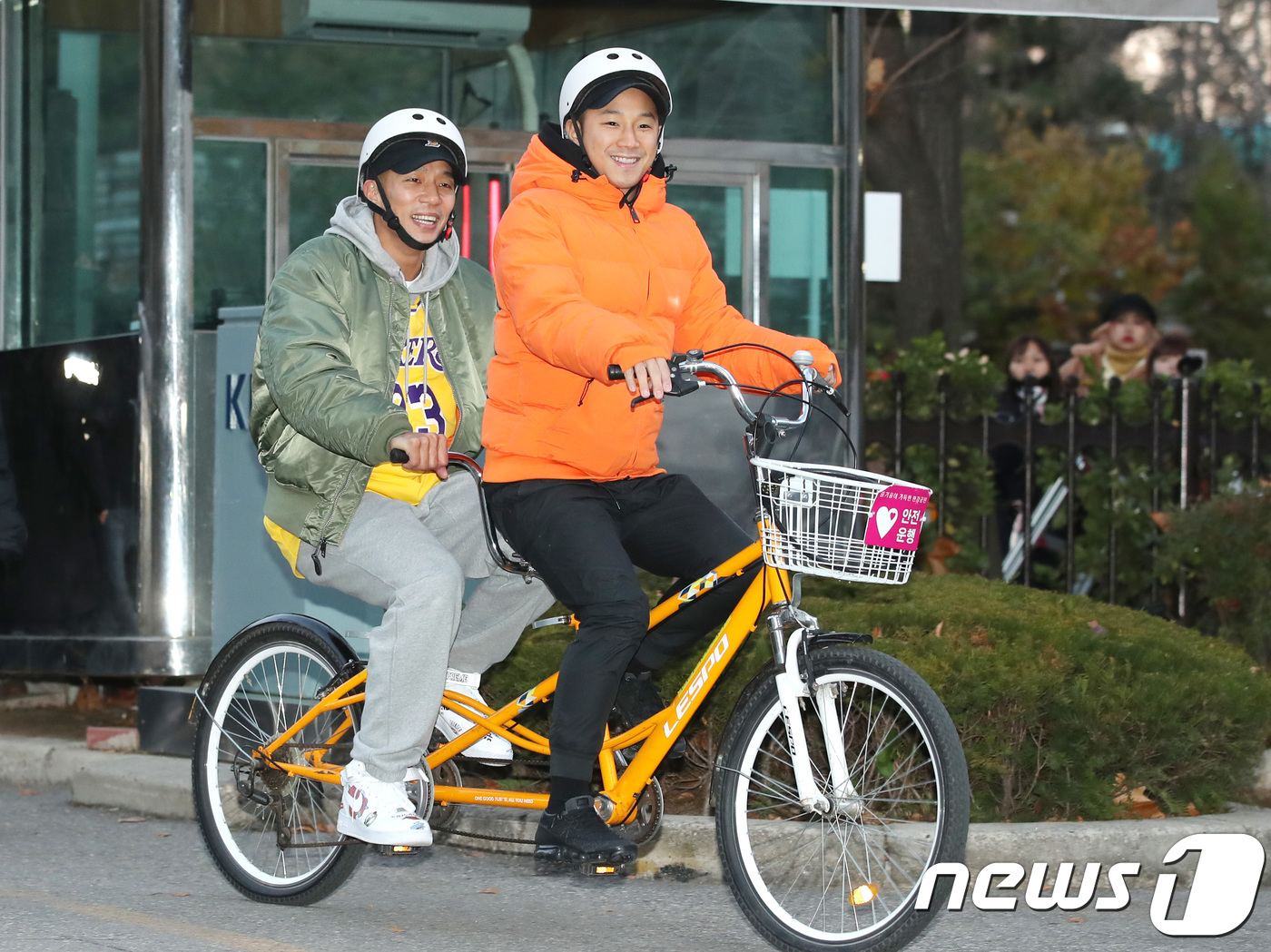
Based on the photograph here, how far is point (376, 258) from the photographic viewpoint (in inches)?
201

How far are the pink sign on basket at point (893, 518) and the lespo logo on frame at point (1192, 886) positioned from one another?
1.41 metres

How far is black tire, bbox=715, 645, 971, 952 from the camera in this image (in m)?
4.43

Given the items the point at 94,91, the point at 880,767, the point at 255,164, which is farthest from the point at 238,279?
the point at 880,767

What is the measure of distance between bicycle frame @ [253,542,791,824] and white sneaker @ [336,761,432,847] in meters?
0.19

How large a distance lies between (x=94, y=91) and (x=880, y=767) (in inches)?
207

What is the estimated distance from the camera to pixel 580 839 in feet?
15.3

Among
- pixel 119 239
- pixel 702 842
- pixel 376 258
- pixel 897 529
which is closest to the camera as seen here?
pixel 897 529

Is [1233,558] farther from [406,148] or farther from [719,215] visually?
[406,148]

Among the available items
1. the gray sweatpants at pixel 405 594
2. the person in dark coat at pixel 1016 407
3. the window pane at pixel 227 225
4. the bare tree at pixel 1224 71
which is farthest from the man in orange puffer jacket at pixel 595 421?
the bare tree at pixel 1224 71

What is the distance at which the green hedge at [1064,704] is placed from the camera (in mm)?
5867

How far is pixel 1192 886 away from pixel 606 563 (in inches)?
84.9

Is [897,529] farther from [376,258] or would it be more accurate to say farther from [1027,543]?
[1027,543]

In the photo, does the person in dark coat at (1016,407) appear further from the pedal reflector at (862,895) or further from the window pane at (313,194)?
the pedal reflector at (862,895)

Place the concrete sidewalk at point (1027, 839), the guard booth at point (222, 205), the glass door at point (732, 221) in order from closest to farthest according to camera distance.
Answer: the concrete sidewalk at point (1027, 839) < the guard booth at point (222, 205) < the glass door at point (732, 221)
